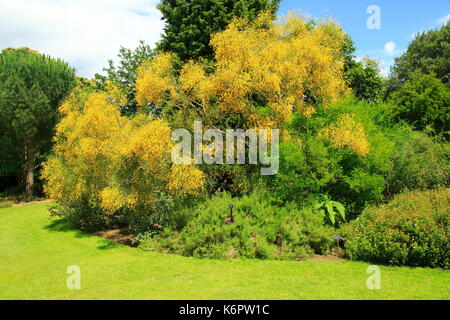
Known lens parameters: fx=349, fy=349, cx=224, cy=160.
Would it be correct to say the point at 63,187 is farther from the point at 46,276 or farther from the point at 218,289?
the point at 218,289

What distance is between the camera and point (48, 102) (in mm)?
25047

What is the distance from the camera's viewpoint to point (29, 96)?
2434 cm

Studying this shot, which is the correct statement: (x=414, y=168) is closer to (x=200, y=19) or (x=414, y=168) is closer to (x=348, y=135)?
(x=348, y=135)

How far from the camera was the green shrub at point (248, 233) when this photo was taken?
9.70 metres

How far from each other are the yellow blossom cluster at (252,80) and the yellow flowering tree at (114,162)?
1.58 m

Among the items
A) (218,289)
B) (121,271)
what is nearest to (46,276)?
(121,271)

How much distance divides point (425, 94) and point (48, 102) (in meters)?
24.9

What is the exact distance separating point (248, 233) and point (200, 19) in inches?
609

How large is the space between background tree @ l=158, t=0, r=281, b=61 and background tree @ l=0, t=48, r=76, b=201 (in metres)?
9.18

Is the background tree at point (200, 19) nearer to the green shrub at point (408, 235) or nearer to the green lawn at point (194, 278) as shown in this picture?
the green lawn at point (194, 278)

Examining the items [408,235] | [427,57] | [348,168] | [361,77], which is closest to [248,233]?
[408,235]

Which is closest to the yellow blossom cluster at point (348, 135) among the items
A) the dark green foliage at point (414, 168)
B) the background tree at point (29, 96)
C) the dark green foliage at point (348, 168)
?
the dark green foliage at point (348, 168)

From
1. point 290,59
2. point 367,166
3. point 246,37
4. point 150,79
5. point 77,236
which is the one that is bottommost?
point 77,236
